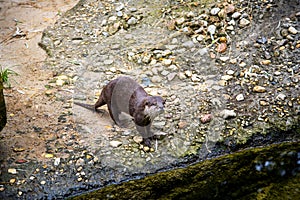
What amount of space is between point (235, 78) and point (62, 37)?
177cm

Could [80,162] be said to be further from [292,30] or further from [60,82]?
[292,30]

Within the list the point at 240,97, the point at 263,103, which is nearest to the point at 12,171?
the point at 240,97

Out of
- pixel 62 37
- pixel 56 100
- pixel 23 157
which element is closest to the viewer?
pixel 23 157

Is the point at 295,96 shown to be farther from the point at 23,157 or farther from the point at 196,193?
the point at 23,157

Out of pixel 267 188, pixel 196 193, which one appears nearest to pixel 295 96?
Result: pixel 267 188

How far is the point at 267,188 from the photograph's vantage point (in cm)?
309

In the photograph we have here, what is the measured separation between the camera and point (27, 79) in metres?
4.21

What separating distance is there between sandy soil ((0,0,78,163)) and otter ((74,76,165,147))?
404 mm

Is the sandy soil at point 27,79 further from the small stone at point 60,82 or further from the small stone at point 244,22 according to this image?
the small stone at point 244,22

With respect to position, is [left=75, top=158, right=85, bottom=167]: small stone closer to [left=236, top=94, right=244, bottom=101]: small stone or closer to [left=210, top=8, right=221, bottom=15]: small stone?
[left=236, top=94, right=244, bottom=101]: small stone

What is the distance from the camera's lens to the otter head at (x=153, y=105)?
3232mm

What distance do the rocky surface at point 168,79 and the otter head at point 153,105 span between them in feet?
0.98

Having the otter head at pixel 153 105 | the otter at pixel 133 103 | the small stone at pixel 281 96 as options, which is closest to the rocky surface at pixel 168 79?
the small stone at pixel 281 96

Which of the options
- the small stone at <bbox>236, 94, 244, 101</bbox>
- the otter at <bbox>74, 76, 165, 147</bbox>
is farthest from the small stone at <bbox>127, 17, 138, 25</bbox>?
the small stone at <bbox>236, 94, 244, 101</bbox>
